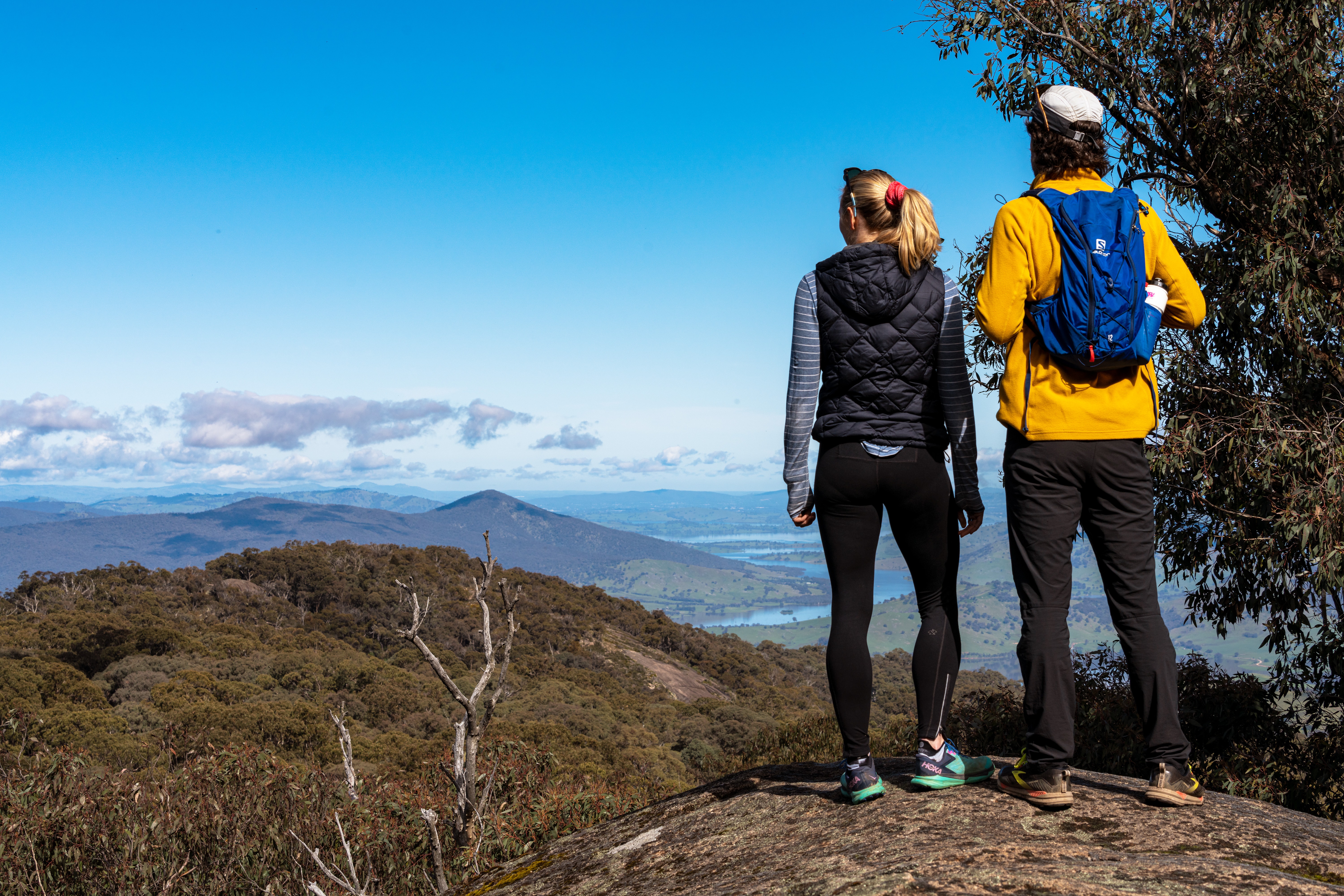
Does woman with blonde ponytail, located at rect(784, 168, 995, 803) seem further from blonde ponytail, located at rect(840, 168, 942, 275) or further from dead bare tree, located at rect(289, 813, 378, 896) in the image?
dead bare tree, located at rect(289, 813, 378, 896)

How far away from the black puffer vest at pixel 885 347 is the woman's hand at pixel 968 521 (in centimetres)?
27

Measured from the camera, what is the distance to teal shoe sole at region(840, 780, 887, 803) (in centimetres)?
292

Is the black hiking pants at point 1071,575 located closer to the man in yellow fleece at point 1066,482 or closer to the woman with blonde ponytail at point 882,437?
the man in yellow fleece at point 1066,482

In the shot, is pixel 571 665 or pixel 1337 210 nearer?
pixel 1337 210

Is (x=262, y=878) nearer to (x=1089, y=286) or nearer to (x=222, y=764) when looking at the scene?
(x=222, y=764)

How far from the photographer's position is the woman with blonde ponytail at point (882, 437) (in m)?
2.82

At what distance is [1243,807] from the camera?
285 centimetres

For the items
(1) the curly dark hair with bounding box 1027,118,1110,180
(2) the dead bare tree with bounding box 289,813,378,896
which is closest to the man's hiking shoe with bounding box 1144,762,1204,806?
(1) the curly dark hair with bounding box 1027,118,1110,180

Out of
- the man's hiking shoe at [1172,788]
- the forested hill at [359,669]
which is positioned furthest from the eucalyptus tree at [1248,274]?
the forested hill at [359,669]

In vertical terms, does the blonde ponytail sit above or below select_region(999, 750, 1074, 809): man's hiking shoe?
above

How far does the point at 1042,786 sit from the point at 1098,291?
5.00ft

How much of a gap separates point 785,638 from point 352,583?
484ft

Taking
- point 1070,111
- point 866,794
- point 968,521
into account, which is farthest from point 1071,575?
point 1070,111

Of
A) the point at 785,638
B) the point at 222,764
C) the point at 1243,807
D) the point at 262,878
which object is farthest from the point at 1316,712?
the point at 785,638
